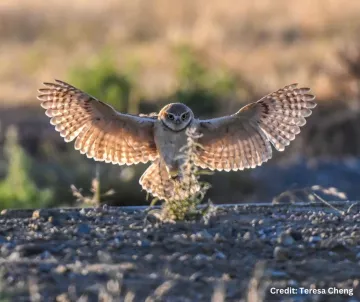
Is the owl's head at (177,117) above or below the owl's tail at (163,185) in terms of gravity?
above

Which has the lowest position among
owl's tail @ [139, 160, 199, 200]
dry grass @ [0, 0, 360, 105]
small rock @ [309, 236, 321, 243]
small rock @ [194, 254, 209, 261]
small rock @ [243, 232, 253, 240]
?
small rock @ [194, 254, 209, 261]

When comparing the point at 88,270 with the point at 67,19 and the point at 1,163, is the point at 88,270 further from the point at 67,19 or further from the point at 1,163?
A: the point at 67,19

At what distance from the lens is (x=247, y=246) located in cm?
641

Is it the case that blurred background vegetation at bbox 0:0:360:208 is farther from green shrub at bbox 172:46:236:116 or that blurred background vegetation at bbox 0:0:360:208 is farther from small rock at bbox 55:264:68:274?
small rock at bbox 55:264:68:274

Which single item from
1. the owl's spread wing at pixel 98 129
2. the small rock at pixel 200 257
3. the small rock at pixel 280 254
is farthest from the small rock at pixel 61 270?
the owl's spread wing at pixel 98 129

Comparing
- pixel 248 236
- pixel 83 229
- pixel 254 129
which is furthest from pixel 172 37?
pixel 248 236

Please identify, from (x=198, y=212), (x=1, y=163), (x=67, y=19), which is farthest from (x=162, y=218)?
(x=67, y=19)

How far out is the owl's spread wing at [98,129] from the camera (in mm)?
7969

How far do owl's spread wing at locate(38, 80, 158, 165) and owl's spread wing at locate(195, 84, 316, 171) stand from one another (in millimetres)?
369

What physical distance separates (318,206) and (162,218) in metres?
1.35

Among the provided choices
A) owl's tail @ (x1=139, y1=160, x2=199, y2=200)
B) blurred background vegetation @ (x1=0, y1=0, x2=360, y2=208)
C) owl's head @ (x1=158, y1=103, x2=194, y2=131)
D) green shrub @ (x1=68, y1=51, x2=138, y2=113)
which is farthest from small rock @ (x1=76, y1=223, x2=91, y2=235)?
green shrub @ (x1=68, y1=51, x2=138, y2=113)

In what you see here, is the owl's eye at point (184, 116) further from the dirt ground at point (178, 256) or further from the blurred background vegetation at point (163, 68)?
the blurred background vegetation at point (163, 68)

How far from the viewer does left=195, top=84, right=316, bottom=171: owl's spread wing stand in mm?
7914

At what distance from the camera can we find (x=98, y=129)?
8.02 metres
